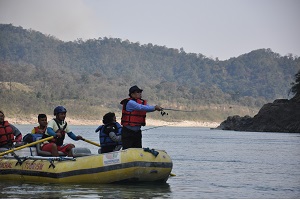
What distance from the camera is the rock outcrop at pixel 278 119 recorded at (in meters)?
88.4

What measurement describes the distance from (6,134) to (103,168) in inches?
141

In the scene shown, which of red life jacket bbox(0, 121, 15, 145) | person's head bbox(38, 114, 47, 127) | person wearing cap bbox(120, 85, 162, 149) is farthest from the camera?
red life jacket bbox(0, 121, 15, 145)

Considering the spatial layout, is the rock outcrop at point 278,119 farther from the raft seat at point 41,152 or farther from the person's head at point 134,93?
the person's head at point 134,93

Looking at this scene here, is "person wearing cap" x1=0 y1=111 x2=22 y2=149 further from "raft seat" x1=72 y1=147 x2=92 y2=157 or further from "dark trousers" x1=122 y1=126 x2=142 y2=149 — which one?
"dark trousers" x1=122 y1=126 x2=142 y2=149

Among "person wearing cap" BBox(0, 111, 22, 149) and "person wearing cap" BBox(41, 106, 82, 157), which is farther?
"person wearing cap" BBox(0, 111, 22, 149)

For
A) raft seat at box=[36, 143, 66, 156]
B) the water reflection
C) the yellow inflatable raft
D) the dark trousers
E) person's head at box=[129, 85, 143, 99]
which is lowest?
the water reflection

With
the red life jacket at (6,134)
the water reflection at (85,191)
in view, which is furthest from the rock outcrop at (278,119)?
the water reflection at (85,191)

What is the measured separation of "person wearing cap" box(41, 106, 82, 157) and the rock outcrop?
7218cm

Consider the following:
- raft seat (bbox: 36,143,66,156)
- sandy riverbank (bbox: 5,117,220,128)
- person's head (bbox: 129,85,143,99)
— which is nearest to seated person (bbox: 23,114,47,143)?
raft seat (bbox: 36,143,66,156)

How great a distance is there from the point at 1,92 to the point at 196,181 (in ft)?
523

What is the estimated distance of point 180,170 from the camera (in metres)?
23.9

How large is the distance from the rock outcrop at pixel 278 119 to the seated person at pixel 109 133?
72039 mm

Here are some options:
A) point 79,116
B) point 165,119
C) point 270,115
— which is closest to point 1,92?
point 79,116

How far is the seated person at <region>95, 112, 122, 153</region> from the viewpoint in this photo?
17.4 metres
